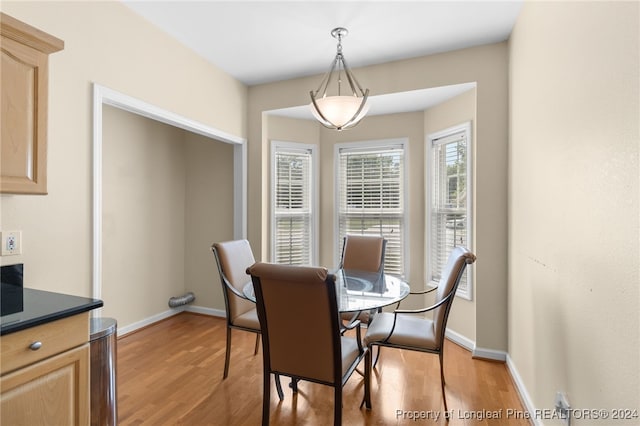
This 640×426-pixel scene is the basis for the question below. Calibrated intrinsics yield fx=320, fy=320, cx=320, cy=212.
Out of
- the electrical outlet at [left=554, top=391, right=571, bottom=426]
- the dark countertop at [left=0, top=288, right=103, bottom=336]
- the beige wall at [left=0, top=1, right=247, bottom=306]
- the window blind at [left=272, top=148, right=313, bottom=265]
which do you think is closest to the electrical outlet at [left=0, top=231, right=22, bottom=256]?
the beige wall at [left=0, top=1, right=247, bottom=306]

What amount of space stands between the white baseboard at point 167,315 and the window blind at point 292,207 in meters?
1.02

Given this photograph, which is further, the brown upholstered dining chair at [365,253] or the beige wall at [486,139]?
the brown upholstered dining chair at [365,253]

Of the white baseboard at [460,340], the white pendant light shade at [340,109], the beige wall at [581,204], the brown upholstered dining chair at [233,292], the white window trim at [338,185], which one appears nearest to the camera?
the beige wall at [581,204]

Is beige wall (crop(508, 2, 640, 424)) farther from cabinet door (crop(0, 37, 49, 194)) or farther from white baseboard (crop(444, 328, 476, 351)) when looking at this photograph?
cabinet door (crop(0, 37, 49, 194))

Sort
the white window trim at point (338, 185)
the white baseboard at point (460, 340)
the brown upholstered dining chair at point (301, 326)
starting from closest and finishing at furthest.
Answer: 1. the brown upholstered dining chair at point (301, 326)
2. the white baseboard at point (460, 340)
3. the white window trim at point (338, 185)

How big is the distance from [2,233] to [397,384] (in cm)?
266

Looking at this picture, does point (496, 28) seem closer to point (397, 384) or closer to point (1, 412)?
point (397, 384)

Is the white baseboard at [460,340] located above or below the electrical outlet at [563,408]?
below

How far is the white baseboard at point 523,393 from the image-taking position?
1.96m

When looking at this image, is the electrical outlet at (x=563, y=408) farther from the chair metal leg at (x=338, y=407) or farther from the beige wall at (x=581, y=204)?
the chair metal leg at (x=338, y=407)

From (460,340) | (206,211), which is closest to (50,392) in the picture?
(206,211)

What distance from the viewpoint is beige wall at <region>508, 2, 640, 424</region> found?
1028 mm

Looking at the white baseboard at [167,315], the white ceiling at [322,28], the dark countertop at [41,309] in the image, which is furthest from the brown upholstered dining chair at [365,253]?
the dark countertop at [41,309]

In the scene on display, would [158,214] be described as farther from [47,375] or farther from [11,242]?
[47,375]
